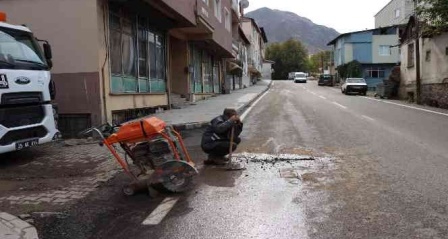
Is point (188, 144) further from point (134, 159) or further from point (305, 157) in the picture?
point (134, 159)

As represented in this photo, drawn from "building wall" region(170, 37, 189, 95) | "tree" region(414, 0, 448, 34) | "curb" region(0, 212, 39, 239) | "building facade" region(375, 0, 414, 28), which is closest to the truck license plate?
"curb" region(0, 212, 39, 239)

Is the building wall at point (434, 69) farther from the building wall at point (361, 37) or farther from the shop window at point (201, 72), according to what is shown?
the building wall at point (361, 37)

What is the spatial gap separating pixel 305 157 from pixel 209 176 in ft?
7.62

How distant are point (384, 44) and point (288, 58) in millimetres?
44742

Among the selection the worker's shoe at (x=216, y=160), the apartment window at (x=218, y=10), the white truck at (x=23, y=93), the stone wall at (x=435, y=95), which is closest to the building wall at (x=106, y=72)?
the white truck at (x=23, y=93)

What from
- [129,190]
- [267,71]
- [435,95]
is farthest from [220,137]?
[267,71]

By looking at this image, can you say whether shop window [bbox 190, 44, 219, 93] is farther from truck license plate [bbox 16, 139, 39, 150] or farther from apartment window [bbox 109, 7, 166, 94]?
truck license plate [bbox 16, 139, 39, 150]

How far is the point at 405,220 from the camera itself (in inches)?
213

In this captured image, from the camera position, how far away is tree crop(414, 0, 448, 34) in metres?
24.5

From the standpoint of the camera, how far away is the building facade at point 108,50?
1399 cm

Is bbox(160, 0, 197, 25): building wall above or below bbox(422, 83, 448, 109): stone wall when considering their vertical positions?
above

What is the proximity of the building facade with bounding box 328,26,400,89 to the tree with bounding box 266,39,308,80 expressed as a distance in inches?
1544

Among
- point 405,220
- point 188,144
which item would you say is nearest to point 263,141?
point 188,144

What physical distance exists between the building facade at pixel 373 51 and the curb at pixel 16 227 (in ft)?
216
